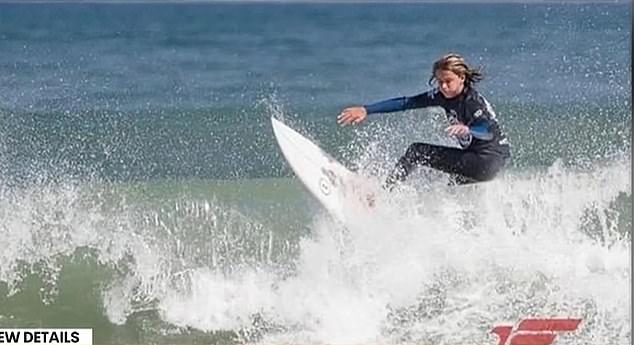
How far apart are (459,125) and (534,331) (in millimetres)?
644

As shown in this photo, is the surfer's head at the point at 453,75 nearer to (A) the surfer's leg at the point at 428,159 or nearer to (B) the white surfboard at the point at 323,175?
(A) the surfer's leg at the point at 428,159

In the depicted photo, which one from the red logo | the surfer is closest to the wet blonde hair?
the surfer

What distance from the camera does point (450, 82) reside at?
3.36m

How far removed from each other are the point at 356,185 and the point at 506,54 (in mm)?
573

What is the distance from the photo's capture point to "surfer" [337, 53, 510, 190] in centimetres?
338

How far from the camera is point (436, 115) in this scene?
3.41 metres

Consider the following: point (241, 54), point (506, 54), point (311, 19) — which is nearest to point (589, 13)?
point (506, 54)

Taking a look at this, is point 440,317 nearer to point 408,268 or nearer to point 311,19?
point 408,268

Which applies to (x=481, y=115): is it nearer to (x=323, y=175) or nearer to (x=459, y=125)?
(x=459, y=125)

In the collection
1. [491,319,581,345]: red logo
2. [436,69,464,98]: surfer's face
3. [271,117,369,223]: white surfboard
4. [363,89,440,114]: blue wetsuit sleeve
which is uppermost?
[436,69,464,98]: surfer's face

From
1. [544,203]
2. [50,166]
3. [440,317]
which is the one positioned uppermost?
[50,166]

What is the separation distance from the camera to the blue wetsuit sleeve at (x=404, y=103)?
3.38 m

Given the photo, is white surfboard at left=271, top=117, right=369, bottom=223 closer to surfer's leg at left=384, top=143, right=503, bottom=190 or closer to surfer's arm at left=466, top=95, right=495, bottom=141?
surfer's leg at left=384, top=143, right=503, bottom=190

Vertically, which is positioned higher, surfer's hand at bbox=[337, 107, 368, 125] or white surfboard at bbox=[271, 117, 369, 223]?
surfer's hand at bbox=[337, 107, 368, 125]
